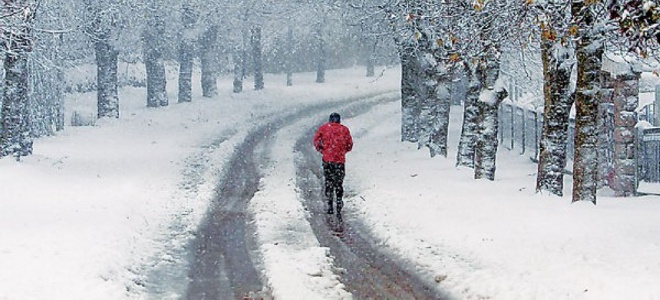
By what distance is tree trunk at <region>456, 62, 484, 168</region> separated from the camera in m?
18.9

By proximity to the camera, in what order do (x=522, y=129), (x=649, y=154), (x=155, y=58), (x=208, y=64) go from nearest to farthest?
1. (x=649, y=154)
2. (x=522, y=129)
3. (x=155, y=58)
4. (x=208, y=64)

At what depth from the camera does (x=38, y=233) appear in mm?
12711

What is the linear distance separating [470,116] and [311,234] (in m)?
7.51

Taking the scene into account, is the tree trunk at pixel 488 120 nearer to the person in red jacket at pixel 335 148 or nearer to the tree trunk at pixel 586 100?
the person in red jacket at pixel 335 148

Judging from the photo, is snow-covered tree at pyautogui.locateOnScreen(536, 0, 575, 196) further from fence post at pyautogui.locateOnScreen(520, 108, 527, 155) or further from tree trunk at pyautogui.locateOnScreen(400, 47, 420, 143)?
tree trunk at pyautogui.locateOnScreen(400, 47, 420, 143)

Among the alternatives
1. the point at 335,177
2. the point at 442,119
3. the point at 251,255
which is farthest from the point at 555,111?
the point at 442,119

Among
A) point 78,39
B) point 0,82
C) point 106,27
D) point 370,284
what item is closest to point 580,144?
point 370,284

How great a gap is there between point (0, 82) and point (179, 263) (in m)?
19.0

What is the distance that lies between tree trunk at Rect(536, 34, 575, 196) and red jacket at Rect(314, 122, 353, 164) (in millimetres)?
3473

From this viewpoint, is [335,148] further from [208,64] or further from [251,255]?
[208,64]

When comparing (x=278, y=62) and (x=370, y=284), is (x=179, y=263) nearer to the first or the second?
(x=370, y=284)

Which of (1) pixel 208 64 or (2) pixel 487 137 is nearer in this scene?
(2) pixel 487 137

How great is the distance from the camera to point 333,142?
15.4 metres

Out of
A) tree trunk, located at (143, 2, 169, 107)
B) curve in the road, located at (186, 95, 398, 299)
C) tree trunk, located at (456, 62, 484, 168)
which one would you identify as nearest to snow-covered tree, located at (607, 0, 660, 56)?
curve in the road, located at (186, 95, 398, 299)
